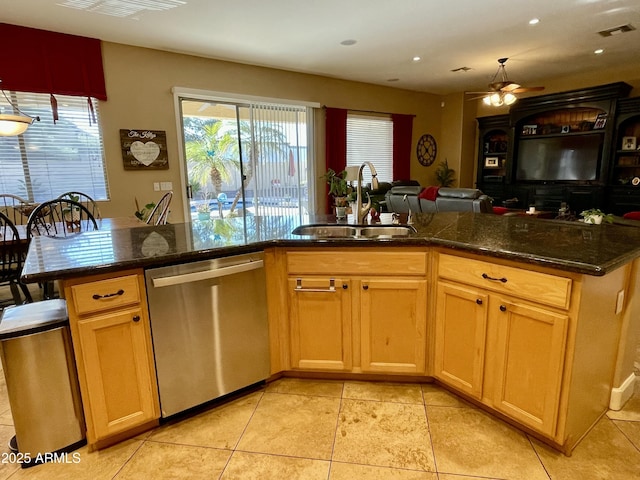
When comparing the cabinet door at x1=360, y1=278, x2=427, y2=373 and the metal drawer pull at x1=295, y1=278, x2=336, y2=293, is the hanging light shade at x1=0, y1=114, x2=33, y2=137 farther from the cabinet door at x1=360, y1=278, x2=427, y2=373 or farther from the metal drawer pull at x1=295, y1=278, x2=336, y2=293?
the cabinet door at x1=360, y1=278, x2=427, y2=373

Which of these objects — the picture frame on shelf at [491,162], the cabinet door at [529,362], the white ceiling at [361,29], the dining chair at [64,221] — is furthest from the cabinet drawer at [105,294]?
the picture frame on shelf at [491,162]

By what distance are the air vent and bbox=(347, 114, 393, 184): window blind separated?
3590mm

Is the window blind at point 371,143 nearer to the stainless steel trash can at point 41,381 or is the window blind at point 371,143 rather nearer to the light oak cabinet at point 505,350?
the light oak cabinet at point 505,350

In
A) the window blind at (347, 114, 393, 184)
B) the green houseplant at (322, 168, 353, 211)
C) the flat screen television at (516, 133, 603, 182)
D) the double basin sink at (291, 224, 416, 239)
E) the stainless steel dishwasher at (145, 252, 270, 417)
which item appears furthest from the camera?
the window blind at (347, 114, 393, 184)

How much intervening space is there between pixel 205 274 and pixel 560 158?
7612 millimetres

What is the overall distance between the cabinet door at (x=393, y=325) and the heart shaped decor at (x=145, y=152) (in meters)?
3.96

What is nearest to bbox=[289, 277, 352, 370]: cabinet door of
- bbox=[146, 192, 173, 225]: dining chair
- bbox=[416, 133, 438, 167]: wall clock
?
bbox=[146, 192, 173, 225]: dining chair

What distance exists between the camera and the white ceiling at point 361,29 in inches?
141

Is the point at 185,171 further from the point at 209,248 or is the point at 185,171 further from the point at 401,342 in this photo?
the point at 401,342

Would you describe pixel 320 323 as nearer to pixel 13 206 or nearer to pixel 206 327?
pixel 206 327

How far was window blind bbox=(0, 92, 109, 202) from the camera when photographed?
13.4ft

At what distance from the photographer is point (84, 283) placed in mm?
1513

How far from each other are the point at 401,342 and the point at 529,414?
68 cm

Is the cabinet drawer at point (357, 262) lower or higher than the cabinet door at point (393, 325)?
higher
